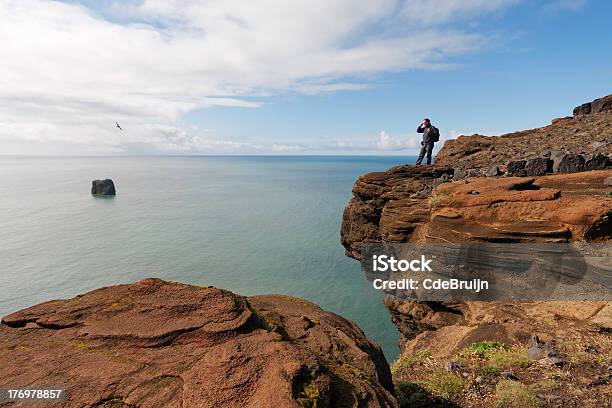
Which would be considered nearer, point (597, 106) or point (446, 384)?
point (446, 384)

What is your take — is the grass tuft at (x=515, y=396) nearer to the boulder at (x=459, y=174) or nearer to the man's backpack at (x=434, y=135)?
the boulder at (x=459, y=174)

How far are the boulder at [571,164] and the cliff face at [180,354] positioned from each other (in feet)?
63.2

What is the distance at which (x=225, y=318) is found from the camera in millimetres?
6211

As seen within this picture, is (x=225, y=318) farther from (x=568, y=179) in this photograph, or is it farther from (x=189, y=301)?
Answer: (x=568, y=179)

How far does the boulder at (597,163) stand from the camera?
19031 mm

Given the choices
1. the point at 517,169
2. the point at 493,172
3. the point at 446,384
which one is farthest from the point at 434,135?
the point at 446,384

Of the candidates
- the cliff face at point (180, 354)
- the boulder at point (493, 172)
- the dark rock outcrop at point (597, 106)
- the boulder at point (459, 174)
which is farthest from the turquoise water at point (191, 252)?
the dark rock outcrop at point (597, 106)

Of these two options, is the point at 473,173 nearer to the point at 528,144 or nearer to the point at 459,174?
the point at 459,174

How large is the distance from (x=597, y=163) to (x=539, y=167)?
2760mm

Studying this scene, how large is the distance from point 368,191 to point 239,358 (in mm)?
27347

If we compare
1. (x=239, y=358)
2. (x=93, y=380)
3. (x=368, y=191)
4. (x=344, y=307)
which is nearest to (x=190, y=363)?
(x=239, y=358)

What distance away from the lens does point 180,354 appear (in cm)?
553

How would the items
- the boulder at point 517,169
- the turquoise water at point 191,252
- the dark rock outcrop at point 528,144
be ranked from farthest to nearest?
the turquoise water at point 191,252
the dark rock outcrop at point 528,144
the boulder at point 517,169

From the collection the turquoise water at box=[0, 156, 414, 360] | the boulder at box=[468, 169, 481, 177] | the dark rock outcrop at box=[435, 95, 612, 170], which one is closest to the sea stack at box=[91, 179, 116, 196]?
the turquoise water at box=[0, 156, 414, 360]
